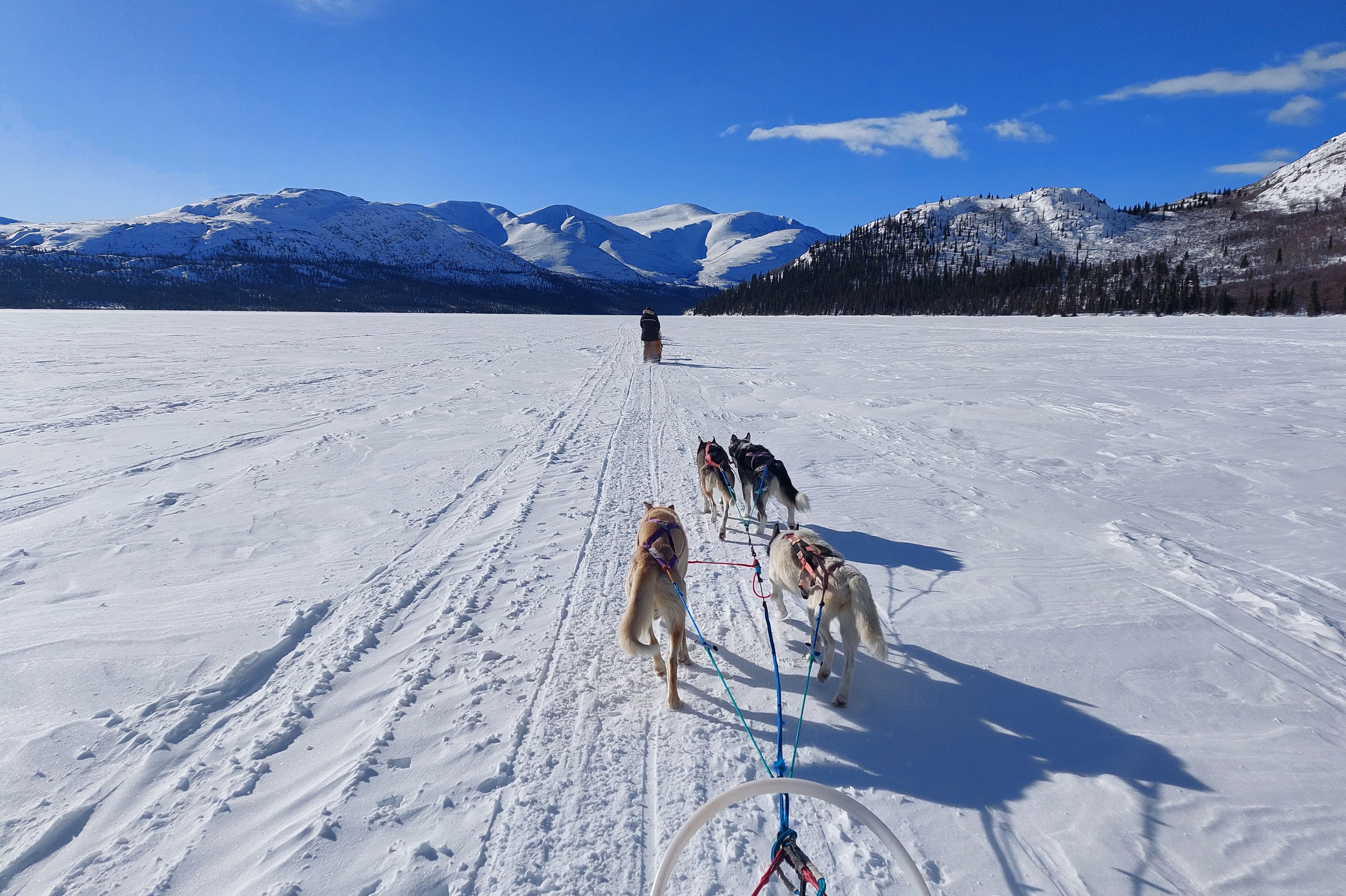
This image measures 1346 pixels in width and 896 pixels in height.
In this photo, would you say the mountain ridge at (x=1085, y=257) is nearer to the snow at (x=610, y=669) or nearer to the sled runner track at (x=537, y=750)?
the snow at (x=610, y=669)

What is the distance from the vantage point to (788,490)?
576 cm

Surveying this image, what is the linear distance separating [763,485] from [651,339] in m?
15.8

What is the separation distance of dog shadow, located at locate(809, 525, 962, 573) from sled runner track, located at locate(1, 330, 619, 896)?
3286 millimetres

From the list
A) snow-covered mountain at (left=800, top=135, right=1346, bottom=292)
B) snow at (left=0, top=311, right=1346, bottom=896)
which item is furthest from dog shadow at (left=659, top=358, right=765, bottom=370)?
snow-covered mountain at (left=800, top=135, right=1346, bottom=292)

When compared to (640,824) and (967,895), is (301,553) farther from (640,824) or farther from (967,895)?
(967,895)

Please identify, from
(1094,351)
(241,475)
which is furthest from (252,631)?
(1094,351)

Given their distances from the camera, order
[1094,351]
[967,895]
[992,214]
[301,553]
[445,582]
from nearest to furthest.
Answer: [967,895], [445,582], [301,553], [1094,351], [992,214]

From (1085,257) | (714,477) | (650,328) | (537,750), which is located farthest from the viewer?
(1085,257)

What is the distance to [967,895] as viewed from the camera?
7.49ft

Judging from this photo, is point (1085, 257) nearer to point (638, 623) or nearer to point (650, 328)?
point (650, 328)

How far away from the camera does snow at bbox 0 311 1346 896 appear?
246 centimetres

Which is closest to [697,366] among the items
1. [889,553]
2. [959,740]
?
[889,553]

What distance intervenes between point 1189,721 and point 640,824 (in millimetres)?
2980

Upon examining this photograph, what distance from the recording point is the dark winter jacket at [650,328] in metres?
21.0
